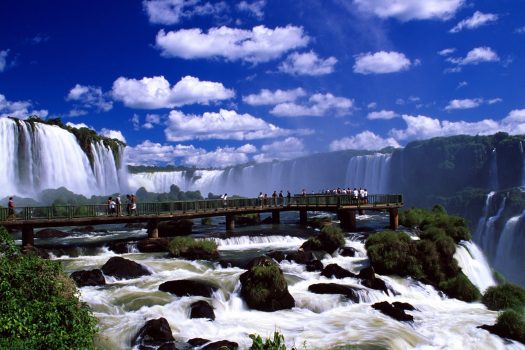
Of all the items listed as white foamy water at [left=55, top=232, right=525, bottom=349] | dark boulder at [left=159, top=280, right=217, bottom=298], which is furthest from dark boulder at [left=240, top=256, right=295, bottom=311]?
dark boulder at [left=159, top=280, right=217, bottom=298]

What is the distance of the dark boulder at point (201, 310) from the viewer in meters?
15.9

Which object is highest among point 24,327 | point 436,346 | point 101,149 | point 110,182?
point 101,149

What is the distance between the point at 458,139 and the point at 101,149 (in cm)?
8347

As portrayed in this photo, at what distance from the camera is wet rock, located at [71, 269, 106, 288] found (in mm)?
18844

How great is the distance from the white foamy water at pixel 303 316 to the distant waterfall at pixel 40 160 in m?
34.7

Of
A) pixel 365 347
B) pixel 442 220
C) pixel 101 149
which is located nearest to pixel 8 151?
pixel 101 149

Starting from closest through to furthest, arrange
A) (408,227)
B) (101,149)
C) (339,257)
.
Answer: (339,257) → (408,227) → (101,149)

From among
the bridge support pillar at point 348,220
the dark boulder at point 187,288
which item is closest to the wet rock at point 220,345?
the dark boulder at point 187,288

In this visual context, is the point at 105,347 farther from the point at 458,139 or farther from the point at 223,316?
the point at 458,139

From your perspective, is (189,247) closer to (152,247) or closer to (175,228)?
(152,247)

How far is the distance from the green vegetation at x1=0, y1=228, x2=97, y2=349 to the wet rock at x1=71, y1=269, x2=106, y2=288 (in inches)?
240

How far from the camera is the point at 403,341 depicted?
1459 centimetres

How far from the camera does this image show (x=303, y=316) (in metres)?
16.8

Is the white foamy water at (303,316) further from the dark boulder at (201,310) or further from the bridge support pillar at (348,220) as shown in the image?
the bridge support pillar at (348,220)
